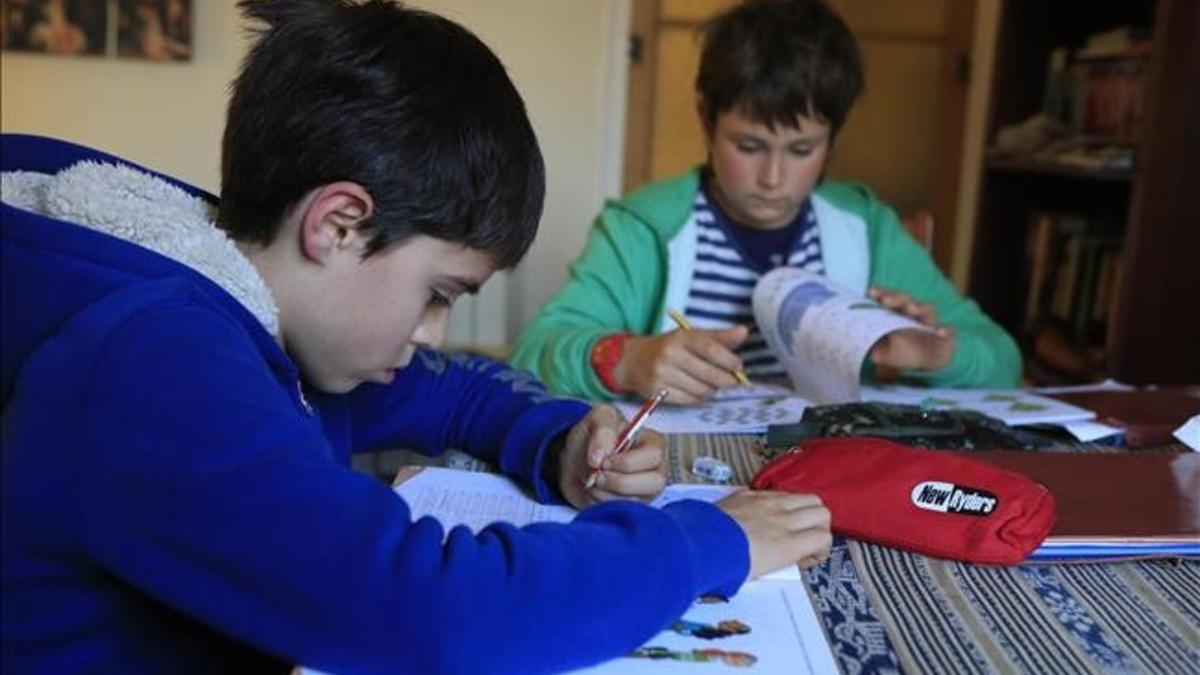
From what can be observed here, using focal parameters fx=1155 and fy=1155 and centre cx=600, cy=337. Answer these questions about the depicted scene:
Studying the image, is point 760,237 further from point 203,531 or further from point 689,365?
point 203,531

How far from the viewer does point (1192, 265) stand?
2053 millimetres

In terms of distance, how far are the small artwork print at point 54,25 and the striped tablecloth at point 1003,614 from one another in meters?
2.84

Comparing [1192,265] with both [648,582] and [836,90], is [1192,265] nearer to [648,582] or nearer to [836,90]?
[836,90]

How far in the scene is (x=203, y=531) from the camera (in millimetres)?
551

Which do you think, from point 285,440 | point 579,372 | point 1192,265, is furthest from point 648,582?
point 1192,265

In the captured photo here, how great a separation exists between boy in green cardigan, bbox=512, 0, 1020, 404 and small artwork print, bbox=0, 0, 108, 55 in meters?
2.06

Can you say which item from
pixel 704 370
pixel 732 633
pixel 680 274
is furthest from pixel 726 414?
pixel 732 633

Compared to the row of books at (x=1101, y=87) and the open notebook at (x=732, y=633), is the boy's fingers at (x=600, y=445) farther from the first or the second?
the row of books at (x=1101, y=87)

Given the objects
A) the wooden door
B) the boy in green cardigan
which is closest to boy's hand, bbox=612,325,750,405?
the boy in green cardigan

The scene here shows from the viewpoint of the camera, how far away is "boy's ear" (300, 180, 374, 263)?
705 millimetres

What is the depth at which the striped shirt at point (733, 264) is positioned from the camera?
154cm

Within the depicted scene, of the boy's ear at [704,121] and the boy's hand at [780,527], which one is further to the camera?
the boy's ear at [704,121]

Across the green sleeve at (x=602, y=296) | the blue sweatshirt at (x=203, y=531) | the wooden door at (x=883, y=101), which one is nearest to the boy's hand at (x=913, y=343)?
the green sleeve at (x=602, y=296)

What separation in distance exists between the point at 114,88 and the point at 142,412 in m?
2.84
